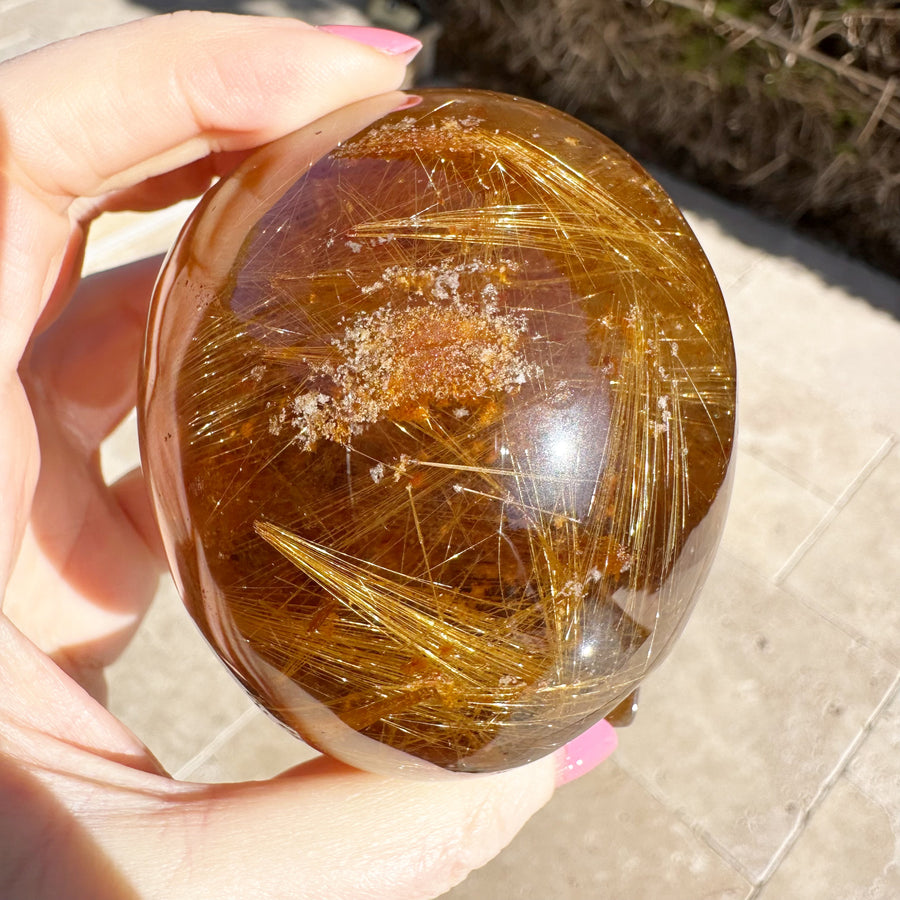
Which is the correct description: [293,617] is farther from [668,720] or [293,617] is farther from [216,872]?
[668,720]

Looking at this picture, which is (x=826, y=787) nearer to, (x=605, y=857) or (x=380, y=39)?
(x=605, y=857)

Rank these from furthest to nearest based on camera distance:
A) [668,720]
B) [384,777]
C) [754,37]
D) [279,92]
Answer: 1. [754,37]
2. [668,720]
3. [279,92]
4. [384,777]

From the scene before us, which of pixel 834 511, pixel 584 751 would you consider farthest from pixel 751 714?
pixel 584 751

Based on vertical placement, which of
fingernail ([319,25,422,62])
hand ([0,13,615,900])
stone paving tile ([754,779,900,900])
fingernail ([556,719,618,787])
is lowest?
stone paving tile ([754,779,900,900])

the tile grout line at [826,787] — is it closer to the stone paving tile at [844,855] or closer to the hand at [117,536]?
the stone paving tile at [844,855]

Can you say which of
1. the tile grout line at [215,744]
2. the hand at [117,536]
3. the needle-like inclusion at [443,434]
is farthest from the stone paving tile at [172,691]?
the needle-like inclusion at [443,434]

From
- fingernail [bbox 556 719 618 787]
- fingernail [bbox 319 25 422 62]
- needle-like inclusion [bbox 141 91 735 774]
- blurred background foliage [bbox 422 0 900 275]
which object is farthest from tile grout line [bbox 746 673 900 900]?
fingernail [bbox 319 25 422 62]

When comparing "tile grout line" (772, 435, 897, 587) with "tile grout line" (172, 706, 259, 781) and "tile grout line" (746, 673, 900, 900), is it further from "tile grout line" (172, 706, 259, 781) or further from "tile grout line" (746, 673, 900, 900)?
"tile grout line" (172, 706, 259, 781)

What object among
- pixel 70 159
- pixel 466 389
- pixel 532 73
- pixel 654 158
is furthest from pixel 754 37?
pixel 466 389
